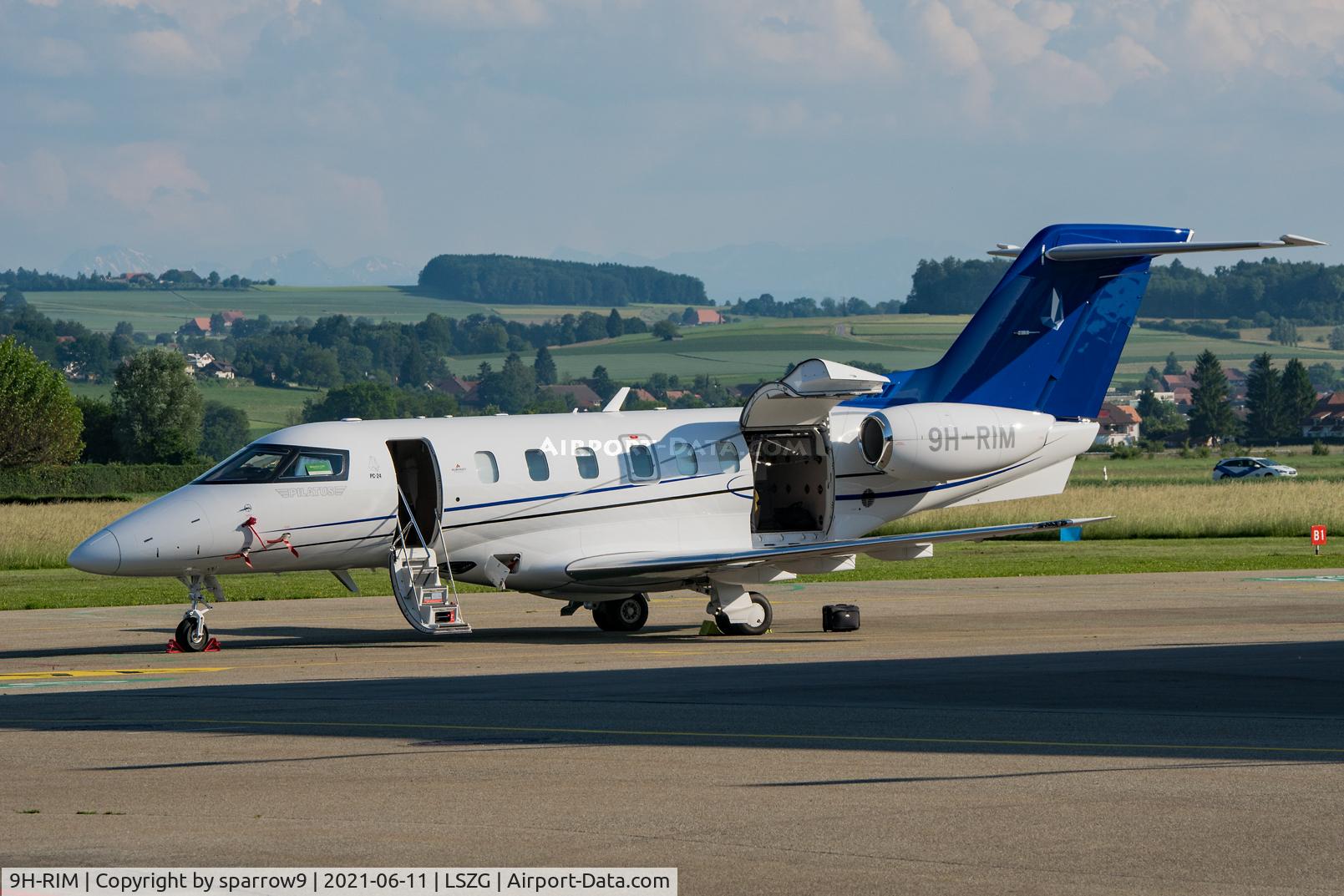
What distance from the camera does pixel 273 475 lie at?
83.0ft

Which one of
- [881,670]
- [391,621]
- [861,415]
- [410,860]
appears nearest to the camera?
[410,860]

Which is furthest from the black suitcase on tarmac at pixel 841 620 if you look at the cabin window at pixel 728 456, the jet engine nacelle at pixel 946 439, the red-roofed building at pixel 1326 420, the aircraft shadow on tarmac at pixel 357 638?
the red-roofed building at pixel 1326 420

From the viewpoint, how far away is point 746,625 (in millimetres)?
26703

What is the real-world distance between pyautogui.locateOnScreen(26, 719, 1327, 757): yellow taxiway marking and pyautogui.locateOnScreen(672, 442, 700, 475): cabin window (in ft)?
36.9

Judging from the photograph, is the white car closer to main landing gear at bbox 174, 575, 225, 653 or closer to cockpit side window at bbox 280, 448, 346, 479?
cockpit side window at bbox 280, 448, 346, 479

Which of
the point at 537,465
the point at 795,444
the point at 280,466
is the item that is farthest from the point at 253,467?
the point at 795,444

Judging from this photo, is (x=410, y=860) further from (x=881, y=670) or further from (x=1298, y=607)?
(x=1298, y=607)

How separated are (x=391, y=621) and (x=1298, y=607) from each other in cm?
1560

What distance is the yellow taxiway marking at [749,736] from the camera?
47.1 feet

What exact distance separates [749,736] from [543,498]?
1141 centimetres

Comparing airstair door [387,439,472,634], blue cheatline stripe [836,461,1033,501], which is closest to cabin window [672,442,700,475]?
blue cheatline stripe [836,461,1033,501]

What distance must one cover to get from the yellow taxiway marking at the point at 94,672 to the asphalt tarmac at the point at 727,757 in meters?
0.11

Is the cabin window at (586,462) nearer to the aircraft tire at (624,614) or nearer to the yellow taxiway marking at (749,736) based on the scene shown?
the aircraft tire at (624,614)

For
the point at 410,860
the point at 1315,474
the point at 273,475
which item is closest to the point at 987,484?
the point at 273,475
